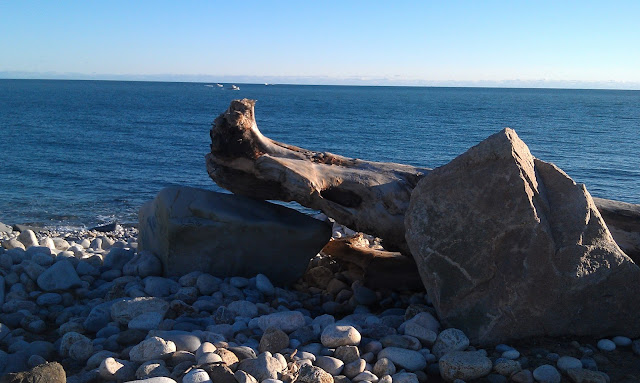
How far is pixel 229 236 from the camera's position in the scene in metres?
7.21

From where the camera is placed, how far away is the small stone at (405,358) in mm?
4855

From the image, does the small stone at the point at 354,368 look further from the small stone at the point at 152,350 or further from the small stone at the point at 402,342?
the small stone at the point at 152,350

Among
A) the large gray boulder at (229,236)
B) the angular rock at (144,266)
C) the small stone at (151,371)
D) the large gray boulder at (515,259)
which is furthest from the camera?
the angular rock at (144,266)

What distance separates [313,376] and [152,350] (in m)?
1.36

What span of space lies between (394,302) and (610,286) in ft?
8.58

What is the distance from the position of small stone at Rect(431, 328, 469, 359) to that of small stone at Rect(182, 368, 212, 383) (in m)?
2.09

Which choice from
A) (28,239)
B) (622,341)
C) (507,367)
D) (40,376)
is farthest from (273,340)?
(28,239)

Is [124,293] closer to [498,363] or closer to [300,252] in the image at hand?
[300,252]

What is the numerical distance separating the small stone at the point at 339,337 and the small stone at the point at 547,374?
1510 mm

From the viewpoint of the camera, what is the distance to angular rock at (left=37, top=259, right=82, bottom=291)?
6957 mm

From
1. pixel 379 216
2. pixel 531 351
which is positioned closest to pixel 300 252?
pixel 379 216

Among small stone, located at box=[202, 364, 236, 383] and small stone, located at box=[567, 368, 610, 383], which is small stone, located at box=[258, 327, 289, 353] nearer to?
small stone, located at box=[202, 364, 236, 383]

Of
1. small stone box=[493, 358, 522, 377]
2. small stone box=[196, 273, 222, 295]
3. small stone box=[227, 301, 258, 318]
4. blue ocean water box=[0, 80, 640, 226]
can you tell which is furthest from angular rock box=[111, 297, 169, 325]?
blue ocean water box=[0, 80, 640, 226]

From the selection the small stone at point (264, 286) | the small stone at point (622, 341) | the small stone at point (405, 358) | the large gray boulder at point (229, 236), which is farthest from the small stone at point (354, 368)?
the large gray boulder at point (229, 236)
